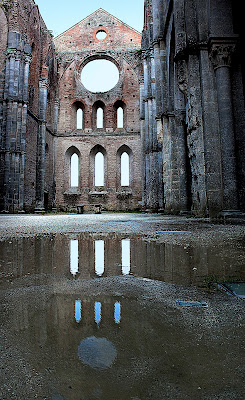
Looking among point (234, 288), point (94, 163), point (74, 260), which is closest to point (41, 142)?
point (94, 163)

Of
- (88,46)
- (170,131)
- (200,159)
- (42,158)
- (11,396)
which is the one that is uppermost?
(88,46)

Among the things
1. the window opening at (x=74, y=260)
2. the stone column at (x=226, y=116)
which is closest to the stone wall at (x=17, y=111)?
the stone column at (x=226, y=116)

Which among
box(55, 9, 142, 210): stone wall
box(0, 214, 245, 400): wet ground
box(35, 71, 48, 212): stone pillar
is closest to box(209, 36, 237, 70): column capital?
box(0, 214, 245, 400): wet ground

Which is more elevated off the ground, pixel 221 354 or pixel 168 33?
pixel 168 33

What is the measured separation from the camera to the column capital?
6047mm

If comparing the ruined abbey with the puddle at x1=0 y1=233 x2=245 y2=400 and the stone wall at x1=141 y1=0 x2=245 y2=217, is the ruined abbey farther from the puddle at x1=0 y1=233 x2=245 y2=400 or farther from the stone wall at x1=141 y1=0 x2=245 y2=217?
the puddle at x1=0 y1=233 x2=245 y2=400

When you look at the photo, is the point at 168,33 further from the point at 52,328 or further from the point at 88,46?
the point at 88,46

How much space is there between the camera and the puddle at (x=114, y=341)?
0.48 m

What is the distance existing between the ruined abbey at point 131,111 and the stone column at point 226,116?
22 mm

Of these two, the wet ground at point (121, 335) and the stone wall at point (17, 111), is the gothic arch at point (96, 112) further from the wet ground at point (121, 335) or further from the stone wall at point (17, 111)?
the wet ground at point (121, 335)

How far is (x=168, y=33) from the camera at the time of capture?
10195 millimetres

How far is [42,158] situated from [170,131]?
42.8 ft

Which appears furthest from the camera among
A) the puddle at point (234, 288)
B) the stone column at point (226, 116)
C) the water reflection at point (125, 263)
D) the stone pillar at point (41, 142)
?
the stone pillar at point (41, 142)

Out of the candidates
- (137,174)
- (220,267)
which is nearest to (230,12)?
(220,267)
